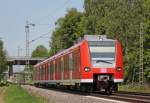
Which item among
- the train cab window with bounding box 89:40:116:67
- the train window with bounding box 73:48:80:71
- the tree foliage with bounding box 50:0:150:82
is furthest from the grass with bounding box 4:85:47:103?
the tree foliage with bounding box 50:0:150:82

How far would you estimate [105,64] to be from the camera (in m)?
32.0

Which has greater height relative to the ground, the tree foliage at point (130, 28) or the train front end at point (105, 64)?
the tree foliage at point (130, 28)

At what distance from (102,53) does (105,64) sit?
0.77m

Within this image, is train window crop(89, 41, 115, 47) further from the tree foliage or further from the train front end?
the tree foliage

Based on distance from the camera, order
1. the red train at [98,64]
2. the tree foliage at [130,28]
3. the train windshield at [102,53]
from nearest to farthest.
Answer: the red train at [98,64], the train windshield at [102,53], the tree foliage at [130,28]

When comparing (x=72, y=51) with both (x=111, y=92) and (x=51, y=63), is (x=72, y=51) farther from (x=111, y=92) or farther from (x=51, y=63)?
(x=51, y=63)

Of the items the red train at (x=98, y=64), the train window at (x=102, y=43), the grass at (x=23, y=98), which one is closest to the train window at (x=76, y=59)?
the red train at (x=98, y=64)

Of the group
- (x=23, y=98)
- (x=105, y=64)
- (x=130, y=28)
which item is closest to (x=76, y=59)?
(x=105, y=64)

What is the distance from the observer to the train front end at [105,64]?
31.9 metres

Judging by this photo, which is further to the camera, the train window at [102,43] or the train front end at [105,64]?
the train window at [102,43]

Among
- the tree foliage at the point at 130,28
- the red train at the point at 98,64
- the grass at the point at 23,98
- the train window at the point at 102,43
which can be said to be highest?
the tree foliage at the point at 130,28

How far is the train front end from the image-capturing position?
31.9 m

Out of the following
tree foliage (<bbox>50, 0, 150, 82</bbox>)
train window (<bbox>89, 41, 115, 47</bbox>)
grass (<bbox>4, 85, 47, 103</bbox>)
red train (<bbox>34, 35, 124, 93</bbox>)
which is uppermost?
tree foliage (<bbox>50, 0, 150, 82</bbox>)

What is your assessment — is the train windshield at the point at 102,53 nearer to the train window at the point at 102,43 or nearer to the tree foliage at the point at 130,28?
the train window at the point at 102,43
